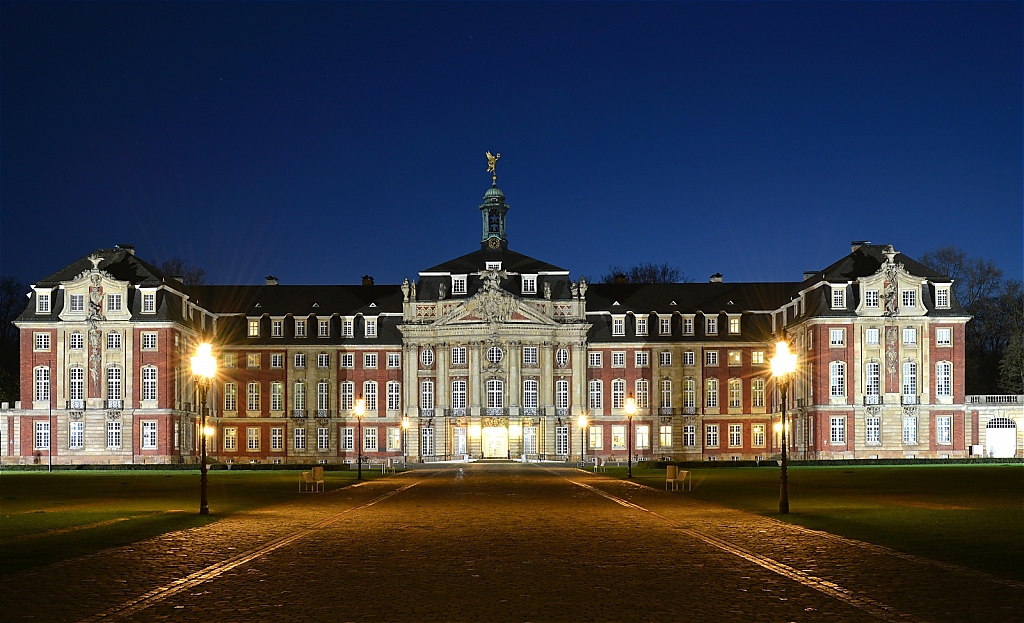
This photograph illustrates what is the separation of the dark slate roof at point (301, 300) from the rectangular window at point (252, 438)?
399 inches

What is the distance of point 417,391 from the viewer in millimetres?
102688

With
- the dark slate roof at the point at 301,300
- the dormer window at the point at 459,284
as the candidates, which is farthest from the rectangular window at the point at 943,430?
the dark slate roof at the point at 301,300

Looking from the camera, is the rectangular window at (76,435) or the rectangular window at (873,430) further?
the rectangular window at (873,430)

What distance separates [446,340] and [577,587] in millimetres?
85147

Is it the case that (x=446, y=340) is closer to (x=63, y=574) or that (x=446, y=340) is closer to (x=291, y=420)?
(x=291, y=420)

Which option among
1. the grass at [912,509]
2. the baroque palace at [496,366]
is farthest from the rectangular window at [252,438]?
the grass at [912,509]

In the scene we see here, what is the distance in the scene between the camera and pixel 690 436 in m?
103

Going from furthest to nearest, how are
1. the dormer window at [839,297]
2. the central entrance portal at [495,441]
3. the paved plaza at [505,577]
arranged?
the central entrance portal at [495,441]
the dormer window at [839,297]
the paved plaza at [505,577]

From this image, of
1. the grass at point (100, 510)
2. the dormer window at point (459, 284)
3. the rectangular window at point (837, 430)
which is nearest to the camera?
the grass at point (100, 510)

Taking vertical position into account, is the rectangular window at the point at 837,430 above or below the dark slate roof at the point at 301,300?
below

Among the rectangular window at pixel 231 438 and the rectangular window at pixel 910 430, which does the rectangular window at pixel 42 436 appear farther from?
the rectangular window at pixel 910 430

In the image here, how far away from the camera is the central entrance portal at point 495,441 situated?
334 ft

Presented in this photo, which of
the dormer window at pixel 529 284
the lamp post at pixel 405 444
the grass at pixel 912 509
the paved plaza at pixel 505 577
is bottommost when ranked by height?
the lamp post at pixel 405 444

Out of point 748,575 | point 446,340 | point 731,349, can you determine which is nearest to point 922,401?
point 731,349
